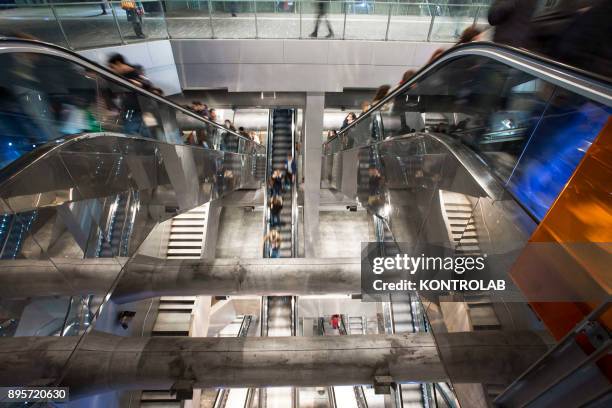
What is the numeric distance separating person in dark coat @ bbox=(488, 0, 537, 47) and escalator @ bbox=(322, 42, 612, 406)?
0.32 m

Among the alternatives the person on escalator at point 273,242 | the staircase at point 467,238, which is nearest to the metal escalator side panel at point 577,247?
the staircase at point 467,238

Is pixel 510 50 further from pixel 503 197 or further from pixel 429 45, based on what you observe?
pixel 429 45

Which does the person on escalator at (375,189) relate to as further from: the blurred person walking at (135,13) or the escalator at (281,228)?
the blurred person walking at (135,13)

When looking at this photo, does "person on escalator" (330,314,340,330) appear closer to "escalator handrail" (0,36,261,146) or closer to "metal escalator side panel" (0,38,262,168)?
"metal escalator side panel" (0,38,262,168)

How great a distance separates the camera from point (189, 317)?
9.06 m

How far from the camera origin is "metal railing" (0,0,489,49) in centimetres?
923

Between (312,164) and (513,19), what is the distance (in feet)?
33.7

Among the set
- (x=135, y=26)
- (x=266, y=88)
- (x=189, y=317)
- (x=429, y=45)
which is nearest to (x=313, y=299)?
(x=189, y=317)

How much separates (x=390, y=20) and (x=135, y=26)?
25.7 ft

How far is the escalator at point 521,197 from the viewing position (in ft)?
4.29

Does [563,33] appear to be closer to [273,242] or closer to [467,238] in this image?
[467,238]

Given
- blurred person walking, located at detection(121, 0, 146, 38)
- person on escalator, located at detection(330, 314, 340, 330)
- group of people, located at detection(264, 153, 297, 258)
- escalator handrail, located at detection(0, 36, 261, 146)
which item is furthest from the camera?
person on escalator, located at detection(330, 314, 340, 330)

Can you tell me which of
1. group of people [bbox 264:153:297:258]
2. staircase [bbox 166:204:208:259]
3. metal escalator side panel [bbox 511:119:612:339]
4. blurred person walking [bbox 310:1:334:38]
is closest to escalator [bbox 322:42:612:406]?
metal escalator side panel [bbox 511:119:612:339]

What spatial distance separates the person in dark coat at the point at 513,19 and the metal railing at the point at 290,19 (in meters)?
8.10
